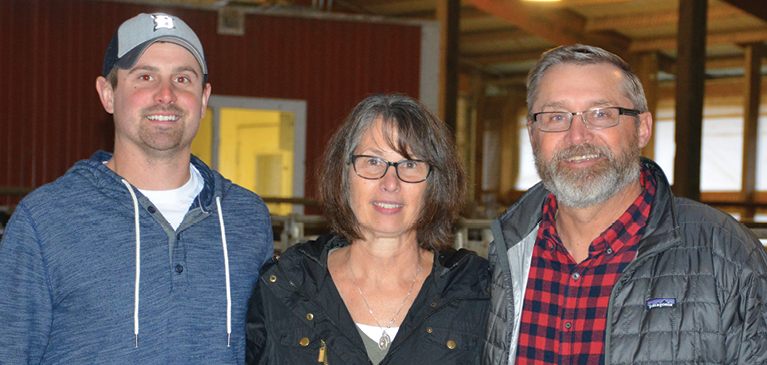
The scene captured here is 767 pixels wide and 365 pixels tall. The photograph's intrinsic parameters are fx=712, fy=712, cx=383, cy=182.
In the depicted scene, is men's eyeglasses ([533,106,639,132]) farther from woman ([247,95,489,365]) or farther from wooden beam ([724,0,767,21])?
wooden beam ([724,0,767,21])

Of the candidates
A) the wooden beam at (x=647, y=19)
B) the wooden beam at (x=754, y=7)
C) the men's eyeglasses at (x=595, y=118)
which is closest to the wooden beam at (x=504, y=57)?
the wooden beam at (x=647, y=19)

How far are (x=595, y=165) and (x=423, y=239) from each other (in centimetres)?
52

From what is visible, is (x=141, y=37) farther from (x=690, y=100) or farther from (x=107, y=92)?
(x=690, y=100)

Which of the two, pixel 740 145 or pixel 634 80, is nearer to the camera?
pixel 634 80

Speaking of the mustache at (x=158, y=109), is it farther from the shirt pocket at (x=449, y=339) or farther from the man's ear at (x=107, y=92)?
the shirt pocket at (x=449, y=339)

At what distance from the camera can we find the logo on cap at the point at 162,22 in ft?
6.20

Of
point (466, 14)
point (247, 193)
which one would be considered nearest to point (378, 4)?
point (466, 14)

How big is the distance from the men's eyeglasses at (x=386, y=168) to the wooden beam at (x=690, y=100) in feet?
21.4

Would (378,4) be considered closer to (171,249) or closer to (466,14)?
(466,14)

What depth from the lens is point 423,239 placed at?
204 centimetres

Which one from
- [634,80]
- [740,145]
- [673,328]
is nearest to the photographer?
[673,328]

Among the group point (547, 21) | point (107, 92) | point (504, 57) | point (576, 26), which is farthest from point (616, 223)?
point (504, 57)

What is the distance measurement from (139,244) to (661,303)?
1274 millimetres

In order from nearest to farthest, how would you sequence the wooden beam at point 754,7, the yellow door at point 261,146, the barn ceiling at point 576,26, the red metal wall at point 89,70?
the red metal wall at point 89,70
the yellow door at point 261,146
the wooden beam at point 754,7
the barn ceiling at point 576,26
